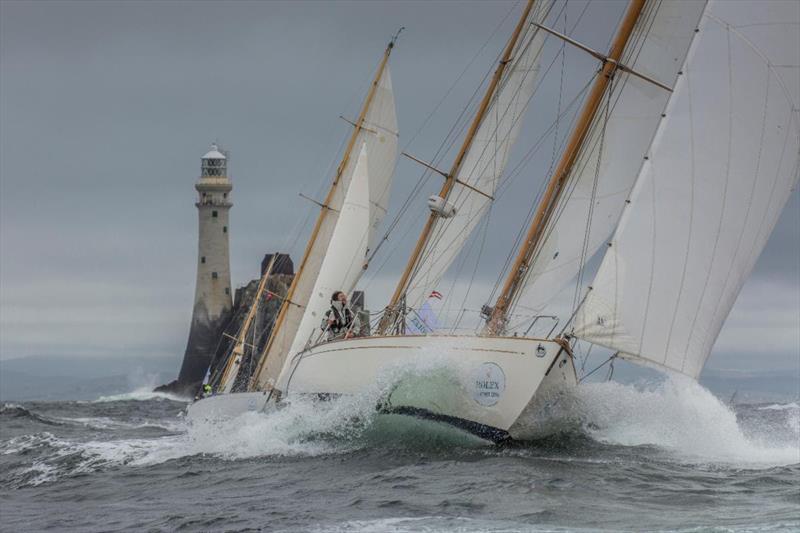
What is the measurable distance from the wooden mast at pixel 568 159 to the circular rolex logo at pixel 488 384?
2698mm

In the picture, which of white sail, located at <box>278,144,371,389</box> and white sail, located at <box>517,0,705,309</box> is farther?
white sail, located at <box>278,144,371,389</box>

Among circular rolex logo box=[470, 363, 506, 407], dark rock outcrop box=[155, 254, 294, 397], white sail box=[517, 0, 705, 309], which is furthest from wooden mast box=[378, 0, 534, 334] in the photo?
dark rock outcrop box=[155, 254, 294, 397]

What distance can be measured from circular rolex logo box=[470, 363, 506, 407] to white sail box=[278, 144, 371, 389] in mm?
8768

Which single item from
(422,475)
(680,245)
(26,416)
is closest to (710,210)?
(680,245)

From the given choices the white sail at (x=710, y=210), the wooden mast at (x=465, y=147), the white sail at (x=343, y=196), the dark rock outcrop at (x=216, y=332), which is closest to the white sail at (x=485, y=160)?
the wooden mast at (x=465, y=147)

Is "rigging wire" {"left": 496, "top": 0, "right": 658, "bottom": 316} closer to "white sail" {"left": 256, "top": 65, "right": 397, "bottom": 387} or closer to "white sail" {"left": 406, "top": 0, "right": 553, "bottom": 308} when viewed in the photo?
"white sail" {"left": 406, "top": 0, "right": 553, "bottom": 308}

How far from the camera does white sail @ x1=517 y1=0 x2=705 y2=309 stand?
77.3 feet

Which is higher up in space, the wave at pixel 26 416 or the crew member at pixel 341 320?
the crew member at pixel 341 320

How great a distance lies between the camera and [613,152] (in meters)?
23.8

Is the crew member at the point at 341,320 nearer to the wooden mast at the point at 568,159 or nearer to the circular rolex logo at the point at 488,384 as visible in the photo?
the wooden mast at the point at 568,159

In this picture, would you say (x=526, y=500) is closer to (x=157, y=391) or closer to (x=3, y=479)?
(x=3, y=479)

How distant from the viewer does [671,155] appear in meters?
20.6

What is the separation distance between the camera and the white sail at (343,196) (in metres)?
35.8

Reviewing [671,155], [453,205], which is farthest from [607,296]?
[453,205]
